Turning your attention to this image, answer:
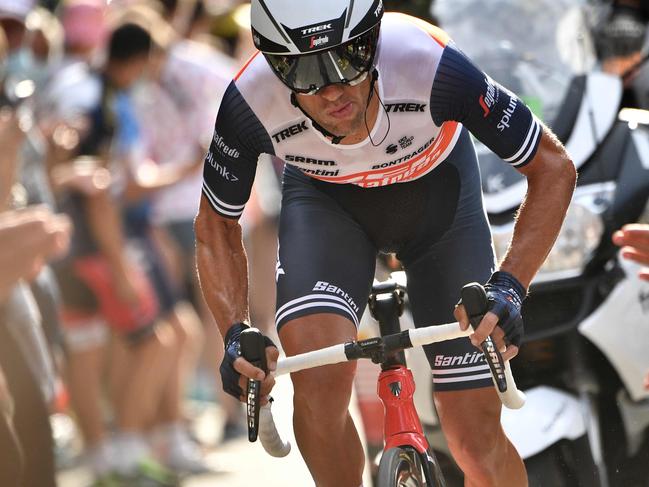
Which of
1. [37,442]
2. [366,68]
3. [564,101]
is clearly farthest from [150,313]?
[366,68]

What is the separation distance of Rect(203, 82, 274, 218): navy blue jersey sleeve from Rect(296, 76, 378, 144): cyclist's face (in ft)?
0.65

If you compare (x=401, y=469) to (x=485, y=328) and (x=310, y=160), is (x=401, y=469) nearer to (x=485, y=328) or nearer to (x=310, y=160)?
(x=485, y=328)

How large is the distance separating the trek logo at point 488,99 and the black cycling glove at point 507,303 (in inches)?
20.9

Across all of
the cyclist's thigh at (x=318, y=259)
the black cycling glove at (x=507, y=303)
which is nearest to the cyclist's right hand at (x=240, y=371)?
the cyclist's thigh at (x=318, y=259)

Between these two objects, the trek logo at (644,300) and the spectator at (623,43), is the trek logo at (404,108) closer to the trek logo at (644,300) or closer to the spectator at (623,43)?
the trek logo at (644,300)

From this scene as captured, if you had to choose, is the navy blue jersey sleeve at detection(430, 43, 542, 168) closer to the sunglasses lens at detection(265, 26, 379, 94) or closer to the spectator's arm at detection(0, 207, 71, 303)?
the sunglasses lens at detection(265, 26, 379, 94)

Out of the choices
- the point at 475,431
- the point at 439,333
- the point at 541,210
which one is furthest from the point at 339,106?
the point at 475,431

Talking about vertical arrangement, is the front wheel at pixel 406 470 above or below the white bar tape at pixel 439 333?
below

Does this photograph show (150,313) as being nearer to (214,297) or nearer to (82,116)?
(82,116)

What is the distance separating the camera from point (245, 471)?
29.1ft

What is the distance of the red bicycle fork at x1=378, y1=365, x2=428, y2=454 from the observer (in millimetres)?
4840

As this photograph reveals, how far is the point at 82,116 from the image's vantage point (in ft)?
27.8

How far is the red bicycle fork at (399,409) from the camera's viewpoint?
15.9ft

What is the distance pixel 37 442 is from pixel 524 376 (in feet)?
6.55
